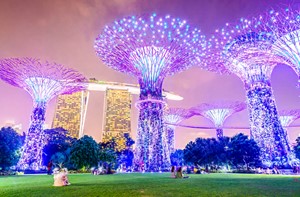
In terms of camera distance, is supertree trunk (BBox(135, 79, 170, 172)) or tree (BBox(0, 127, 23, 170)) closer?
supertree trunk (BBox(135, 79, 170, 172))

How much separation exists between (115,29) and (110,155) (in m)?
23.1

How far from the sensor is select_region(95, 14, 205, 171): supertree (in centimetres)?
3047

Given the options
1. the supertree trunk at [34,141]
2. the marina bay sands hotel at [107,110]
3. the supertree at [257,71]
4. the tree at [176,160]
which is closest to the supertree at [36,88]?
the supertree trunk at [34,141]

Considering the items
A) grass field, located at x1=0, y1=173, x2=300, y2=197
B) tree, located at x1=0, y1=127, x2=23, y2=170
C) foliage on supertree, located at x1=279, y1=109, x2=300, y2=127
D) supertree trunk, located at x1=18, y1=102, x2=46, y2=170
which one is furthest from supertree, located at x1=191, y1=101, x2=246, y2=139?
grass field, located at x1=0, y1=173, x2=300, y2=197

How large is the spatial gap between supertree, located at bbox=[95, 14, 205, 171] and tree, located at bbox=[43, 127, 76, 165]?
130 feet

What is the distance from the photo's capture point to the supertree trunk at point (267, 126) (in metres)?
34.1

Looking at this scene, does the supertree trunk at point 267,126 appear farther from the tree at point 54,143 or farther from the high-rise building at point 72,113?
the high-rise building at point 72,113

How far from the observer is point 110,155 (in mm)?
43062

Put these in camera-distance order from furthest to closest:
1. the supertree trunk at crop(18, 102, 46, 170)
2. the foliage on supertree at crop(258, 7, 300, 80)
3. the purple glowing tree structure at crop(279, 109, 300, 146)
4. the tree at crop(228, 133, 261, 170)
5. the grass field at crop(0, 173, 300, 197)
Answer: the purple glowing tree structure at crop(279, 109, 300, 146)
the tree at crop(228, 133, 261, 170)
the supertree trunk at crop(18, 102, 46, 170)
the foliage on supertree at crop(258, 7, 300, 80)
the grass field at crop(0, 173, 300, 197)

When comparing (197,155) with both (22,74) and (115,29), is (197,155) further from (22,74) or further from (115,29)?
(22,74)

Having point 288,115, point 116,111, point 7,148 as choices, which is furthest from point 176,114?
point 116,111

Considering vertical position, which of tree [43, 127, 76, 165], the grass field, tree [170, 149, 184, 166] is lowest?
the grass field

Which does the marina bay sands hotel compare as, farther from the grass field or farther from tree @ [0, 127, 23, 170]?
the grass field

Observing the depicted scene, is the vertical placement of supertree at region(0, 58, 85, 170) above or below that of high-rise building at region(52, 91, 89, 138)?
below
